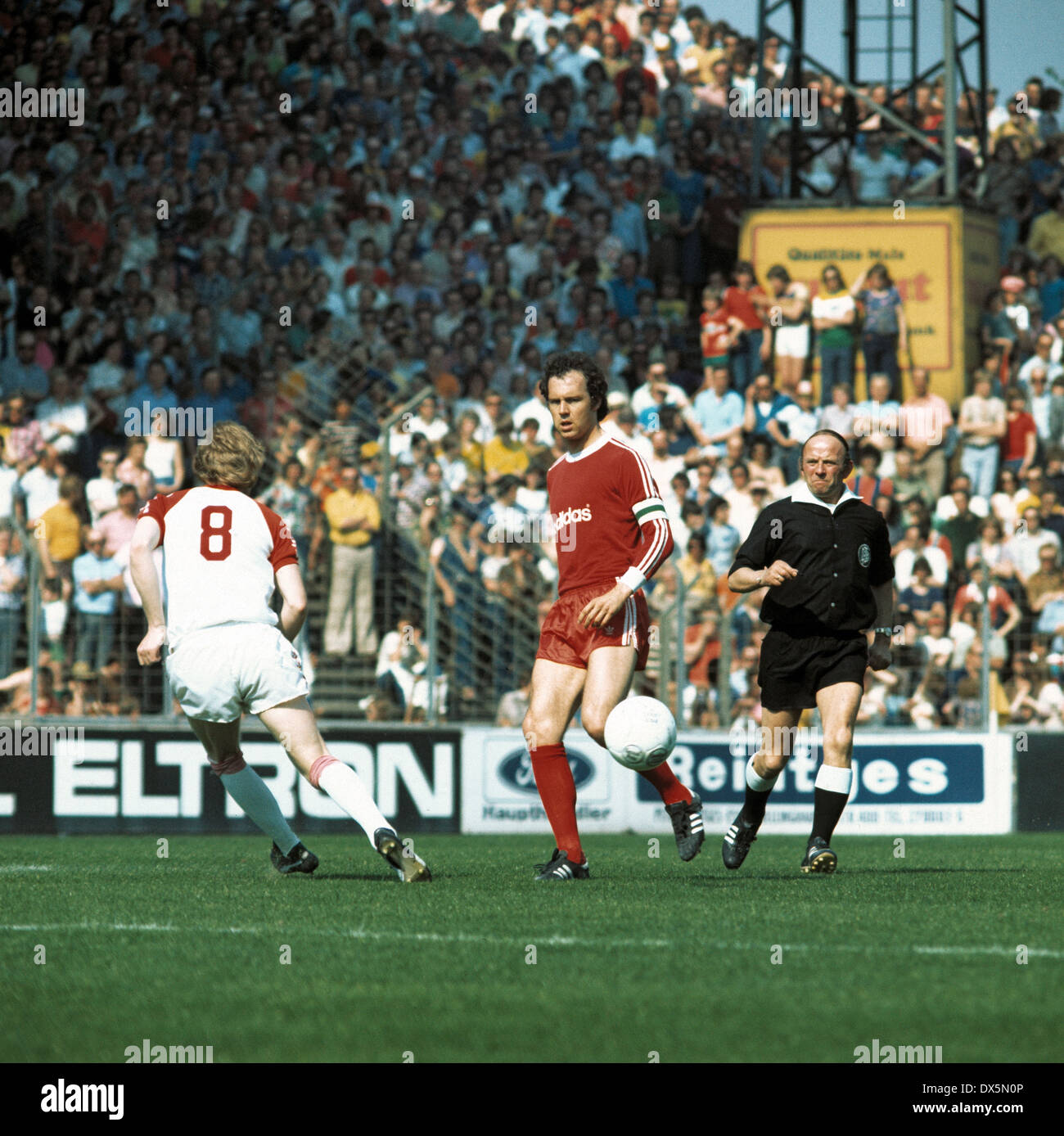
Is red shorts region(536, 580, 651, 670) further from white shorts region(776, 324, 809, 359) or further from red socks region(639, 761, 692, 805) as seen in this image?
white shorts region(776, 324, 809, 359)

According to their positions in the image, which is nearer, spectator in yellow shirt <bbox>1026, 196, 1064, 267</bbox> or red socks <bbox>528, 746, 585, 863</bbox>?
red socks <bbox>528, 746, 585, 863</bbox>

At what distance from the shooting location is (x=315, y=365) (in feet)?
56.8

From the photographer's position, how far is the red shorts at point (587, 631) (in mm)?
8539

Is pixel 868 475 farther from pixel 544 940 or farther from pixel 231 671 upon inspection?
pixel 544 940

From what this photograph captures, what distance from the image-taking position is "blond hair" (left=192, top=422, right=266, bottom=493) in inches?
322

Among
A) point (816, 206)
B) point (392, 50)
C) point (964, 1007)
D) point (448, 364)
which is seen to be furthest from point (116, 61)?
point (964, 1007)

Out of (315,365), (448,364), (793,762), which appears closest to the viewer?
(793,762)

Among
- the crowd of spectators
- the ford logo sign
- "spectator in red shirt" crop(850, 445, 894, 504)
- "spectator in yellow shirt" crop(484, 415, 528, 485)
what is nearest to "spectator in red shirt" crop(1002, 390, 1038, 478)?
the crowd of spectators

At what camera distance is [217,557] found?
8.09 metres

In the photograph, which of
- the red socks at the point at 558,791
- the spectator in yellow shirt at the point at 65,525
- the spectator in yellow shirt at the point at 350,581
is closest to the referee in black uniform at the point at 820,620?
the red socks at the point at 558,791

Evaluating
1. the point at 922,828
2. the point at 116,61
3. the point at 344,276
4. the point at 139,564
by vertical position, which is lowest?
the point at 922,828

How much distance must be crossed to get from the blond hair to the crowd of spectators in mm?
6405
